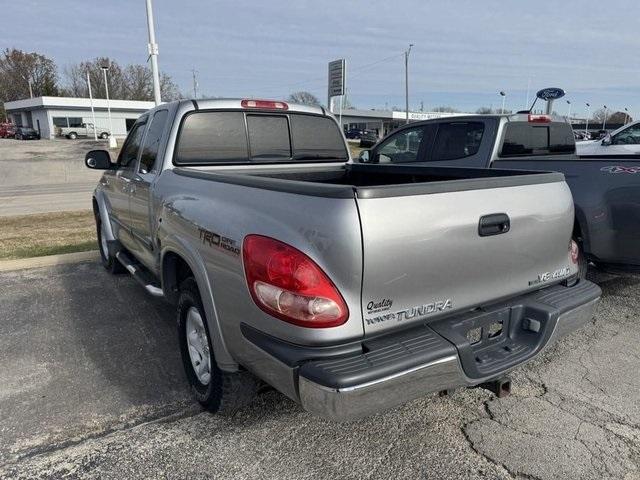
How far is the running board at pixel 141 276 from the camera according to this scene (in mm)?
3861

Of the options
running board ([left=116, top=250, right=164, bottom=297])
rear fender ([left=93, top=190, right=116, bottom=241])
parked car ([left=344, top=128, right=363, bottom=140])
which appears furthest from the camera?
Result: parked car ([left=344, top=128, right=363, bottom=140])

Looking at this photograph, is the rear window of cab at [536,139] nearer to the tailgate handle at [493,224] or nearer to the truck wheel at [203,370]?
the tailgate handle at [493,224]

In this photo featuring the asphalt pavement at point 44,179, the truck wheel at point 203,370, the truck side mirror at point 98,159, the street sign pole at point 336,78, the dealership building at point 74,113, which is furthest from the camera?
the dealership building at point 74,113

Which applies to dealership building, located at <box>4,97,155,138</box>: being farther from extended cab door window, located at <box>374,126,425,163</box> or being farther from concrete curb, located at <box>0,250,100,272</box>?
extended cab door window, located at <box>374,126,425,163</box>

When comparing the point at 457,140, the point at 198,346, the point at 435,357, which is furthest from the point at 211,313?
the point at 457,140

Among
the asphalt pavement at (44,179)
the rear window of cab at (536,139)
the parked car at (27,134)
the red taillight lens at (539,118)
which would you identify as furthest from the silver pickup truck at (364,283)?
the parked car at (27,134)

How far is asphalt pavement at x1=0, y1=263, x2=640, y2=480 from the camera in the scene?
2.60 m

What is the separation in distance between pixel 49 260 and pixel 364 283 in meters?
5.91

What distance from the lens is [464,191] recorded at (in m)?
2.44

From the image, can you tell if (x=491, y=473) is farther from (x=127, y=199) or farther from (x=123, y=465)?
(x=127, y=199)

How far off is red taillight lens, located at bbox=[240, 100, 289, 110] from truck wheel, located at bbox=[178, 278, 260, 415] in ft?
5.85

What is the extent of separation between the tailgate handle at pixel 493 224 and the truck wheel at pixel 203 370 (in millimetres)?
1479

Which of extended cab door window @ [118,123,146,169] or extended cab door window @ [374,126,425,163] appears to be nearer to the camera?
extended cab door window @ [118,123,146,169]

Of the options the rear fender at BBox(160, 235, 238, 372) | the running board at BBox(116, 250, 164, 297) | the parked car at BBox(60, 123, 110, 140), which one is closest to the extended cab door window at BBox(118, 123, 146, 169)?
the running board at BBox(116, 250, 164, 297)
